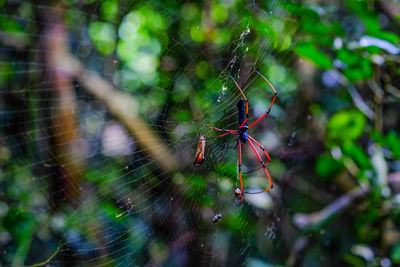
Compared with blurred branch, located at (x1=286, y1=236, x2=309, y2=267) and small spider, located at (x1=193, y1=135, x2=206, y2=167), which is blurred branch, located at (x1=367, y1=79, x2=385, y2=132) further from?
small spider, located at (x1=193, y1=135, x2=206, y2=167)

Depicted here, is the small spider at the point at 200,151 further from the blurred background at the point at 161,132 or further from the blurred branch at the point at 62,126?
the blurred branch at the point at 62,126

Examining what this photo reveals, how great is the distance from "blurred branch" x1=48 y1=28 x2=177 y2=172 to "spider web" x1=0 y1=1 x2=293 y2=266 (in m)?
0.02

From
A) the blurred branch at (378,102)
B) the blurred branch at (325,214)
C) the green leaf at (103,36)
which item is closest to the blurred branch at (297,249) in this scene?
the blurred branch at (325,214)

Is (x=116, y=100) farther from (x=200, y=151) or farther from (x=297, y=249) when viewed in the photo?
(x=297, y=249)

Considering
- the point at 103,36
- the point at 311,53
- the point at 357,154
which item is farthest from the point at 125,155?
the point at 357,154

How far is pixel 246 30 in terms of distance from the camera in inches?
33.3

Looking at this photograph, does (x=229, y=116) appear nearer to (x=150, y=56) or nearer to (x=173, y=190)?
(x=173, y=190)

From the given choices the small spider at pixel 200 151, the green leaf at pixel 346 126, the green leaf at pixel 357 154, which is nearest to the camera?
the small spider at pixel 200 151

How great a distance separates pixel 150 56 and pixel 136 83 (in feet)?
0.41

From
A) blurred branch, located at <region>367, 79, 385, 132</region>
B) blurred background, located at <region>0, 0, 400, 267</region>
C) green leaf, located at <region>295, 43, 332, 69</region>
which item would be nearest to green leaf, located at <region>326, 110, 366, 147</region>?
blurred background, located at <region>0, 0, 400, 267</region>

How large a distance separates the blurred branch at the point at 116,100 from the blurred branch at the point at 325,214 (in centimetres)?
83

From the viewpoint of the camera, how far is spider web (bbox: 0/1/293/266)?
972mm

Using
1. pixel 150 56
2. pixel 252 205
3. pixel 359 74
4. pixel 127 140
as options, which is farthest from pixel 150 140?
pixel 359 74

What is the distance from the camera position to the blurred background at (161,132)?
0.97 m
